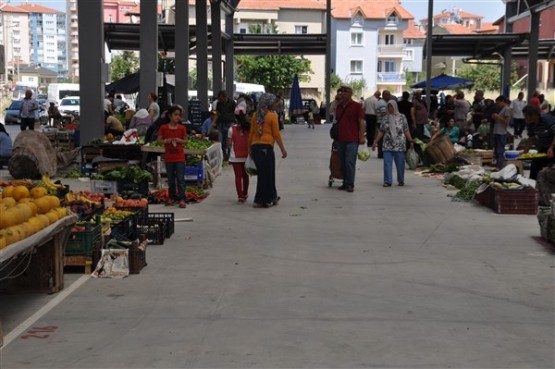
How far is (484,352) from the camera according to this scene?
638 cm

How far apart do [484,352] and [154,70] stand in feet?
66.1

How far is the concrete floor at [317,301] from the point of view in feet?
20.6

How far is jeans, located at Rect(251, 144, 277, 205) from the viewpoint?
563 inches

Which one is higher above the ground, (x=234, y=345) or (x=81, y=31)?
(x=81, y=31)

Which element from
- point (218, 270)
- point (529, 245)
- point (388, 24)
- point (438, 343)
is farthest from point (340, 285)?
point (388, 24)

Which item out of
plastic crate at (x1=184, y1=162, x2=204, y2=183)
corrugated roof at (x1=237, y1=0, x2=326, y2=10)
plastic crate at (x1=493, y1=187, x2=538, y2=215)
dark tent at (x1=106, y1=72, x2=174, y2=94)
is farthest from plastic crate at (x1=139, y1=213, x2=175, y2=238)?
corrugated roof at (x1=237, y1=0, x2=326, y2=10)

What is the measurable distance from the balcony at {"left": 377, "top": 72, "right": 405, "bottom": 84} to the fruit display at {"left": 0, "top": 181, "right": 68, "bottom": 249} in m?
99.2

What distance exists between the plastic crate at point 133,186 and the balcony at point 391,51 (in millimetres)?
95497

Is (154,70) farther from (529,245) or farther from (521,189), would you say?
(529,245)

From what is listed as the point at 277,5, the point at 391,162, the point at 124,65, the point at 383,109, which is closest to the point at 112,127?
the point at 383,109

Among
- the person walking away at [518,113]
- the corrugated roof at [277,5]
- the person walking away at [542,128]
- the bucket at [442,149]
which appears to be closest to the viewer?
the person walking away at [542,128]

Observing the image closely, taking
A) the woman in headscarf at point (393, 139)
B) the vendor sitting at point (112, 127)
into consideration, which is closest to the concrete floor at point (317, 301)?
the woman in headscarf at point (393, 139)

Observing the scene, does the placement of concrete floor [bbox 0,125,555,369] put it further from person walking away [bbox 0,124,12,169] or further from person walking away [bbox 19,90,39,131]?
person walking away [bbox 19,90,39,131]

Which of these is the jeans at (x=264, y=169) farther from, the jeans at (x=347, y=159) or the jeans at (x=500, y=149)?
the jeans at (x=500, y=149)
